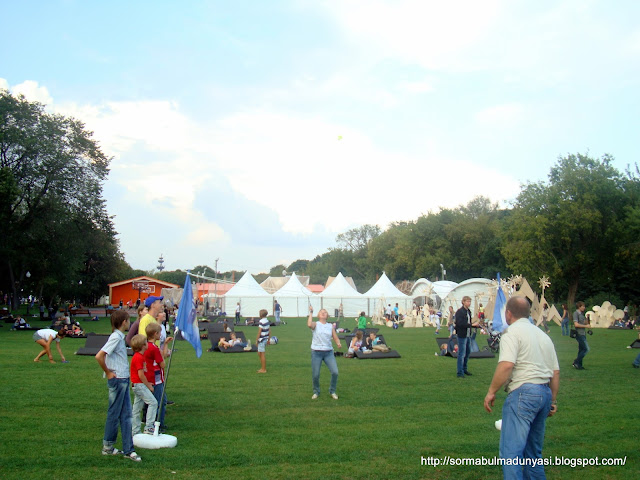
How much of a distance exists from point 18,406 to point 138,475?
4667 mm

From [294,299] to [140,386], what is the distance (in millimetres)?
46419

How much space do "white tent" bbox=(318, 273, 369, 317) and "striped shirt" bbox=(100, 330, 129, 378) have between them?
45354 millimetres

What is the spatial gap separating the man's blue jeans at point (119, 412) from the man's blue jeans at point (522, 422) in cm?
435

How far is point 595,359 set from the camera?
18.1 metres

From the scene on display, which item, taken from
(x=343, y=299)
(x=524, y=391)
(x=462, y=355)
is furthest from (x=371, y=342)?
(x=343, y=299)

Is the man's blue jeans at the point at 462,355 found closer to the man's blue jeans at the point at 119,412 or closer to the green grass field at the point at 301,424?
the green grass field at the point at 301,424

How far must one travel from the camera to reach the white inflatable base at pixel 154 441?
23.7 ft

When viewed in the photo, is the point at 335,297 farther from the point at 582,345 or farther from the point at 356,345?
the point at 582,345

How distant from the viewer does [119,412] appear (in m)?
6.77

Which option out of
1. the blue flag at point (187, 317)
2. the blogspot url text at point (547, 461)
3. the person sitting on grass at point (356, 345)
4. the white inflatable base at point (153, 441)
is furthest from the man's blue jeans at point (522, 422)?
the person sitting on grass at point (356, 345)

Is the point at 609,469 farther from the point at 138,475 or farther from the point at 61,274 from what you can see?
the point at 61,274

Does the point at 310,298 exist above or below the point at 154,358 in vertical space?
below

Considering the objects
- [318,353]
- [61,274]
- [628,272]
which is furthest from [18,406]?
[628,272]

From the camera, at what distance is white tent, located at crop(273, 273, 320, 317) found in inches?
2105
